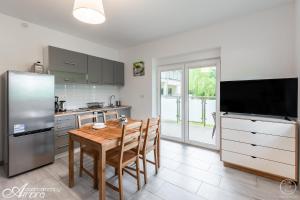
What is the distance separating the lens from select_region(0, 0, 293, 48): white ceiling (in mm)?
2312

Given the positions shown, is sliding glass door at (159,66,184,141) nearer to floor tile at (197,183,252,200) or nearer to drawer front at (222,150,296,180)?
drawer front at (222,150,296,180)

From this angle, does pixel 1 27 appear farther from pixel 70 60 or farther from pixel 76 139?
pixel 76 139

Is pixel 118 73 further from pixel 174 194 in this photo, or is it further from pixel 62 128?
pixel 174 194

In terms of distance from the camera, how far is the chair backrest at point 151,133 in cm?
204

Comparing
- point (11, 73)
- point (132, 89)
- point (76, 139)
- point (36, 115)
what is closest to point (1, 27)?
point (11, 73)

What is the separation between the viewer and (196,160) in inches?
110

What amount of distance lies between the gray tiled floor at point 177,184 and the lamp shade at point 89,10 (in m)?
2.13

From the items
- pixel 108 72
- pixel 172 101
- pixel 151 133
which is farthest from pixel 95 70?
pixel 151 133

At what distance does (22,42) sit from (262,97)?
434 cm

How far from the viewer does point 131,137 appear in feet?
5.99

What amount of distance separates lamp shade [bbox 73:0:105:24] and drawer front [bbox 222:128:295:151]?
8.18ft

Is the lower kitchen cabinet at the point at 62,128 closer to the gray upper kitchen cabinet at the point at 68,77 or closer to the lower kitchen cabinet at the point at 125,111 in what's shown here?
the gray upper kitchen cabinet at the point at 68,77

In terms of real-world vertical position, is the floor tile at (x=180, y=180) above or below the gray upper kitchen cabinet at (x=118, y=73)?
below

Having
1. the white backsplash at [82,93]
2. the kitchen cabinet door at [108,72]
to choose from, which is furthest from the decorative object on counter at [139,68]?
the white backsplash at [82,93]
